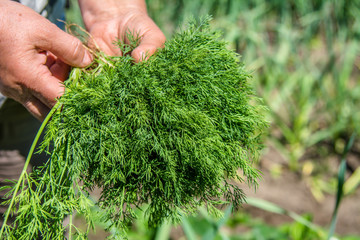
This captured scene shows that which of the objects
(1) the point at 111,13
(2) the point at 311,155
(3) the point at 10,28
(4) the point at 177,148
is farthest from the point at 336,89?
(3) the point at 10,28

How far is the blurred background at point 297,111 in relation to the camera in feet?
6.51

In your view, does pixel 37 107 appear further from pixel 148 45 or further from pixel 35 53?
pixel 148 45

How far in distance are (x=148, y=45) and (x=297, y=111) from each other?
6.42 feet

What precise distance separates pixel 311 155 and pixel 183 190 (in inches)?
72.9

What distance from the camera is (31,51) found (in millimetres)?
905

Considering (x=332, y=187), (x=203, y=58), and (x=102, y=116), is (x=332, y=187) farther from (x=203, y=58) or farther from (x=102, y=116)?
(x=102, y=116)

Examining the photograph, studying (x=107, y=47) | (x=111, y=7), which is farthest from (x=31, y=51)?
(x=111, y=7)

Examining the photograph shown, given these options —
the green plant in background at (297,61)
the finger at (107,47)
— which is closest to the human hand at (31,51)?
the finger at (107,47)

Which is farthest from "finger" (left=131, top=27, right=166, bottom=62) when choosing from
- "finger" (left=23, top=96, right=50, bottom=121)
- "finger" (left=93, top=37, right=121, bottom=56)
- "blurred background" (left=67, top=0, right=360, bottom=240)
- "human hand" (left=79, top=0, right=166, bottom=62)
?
"blurred background" (left=67, top=0, right=360, bottom=240)

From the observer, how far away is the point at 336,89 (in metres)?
2.49

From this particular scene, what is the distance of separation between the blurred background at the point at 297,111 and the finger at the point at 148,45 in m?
0.85

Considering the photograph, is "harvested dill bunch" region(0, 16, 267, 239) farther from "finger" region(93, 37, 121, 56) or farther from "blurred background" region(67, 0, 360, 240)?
"blurred background" region(67, 0, 360, 240)

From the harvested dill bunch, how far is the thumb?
0.10 m

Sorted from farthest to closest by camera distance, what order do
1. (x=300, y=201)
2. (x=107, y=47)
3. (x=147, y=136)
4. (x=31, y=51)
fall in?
(x=300, y=201), (x=107, y=47), (x=31, y=51), (x=147, y=136)
